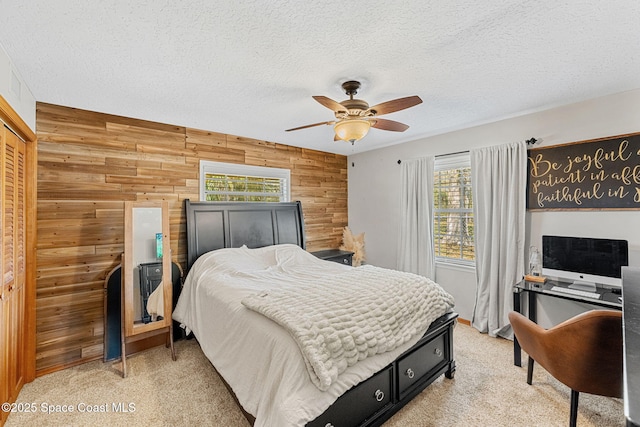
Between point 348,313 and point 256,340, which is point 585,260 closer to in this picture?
point 348,313

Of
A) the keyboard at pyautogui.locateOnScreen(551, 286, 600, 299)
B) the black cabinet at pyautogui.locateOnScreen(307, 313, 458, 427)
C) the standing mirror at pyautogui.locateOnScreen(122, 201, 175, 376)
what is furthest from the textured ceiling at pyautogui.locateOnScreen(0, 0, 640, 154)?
the black cabinet at pyautogui.locateOnScreen(307, 313, 458, 427)

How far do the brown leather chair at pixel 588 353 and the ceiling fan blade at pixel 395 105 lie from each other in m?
1.78

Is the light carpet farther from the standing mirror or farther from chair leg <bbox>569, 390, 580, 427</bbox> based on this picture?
the standing mirror

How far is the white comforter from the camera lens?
145 cm

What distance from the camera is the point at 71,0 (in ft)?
4.60

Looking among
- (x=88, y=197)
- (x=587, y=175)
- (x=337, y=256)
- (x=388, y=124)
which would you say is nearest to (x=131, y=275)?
(x=88, y=197)

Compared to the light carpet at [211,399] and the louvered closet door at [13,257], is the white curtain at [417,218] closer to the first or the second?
the light carpet at [211,399]

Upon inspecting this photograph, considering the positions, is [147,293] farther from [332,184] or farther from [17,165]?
[332,184]

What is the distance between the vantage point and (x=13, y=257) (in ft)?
7.20

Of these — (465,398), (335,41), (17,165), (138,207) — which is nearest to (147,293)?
(138,207)

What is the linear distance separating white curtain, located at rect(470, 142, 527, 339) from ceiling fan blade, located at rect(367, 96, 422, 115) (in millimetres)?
1874

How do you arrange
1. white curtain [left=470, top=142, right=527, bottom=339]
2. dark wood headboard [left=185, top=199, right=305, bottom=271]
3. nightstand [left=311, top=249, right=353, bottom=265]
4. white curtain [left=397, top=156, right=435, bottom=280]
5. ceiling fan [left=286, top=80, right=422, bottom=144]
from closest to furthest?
ceiling fan [left=286, top=80, right=422, bottom=144] < white curtain [left=470, top=142, right=527, bottom=339] < dark wood headboard [left=185, top=199, right=305, bottom=271] < white curtain [left=397, top=156, right=435, bottom=280] < nightstand [left=311, top=249, right=353, bottom=265]

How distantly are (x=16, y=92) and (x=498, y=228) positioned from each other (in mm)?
4655

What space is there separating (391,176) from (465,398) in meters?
3.10
